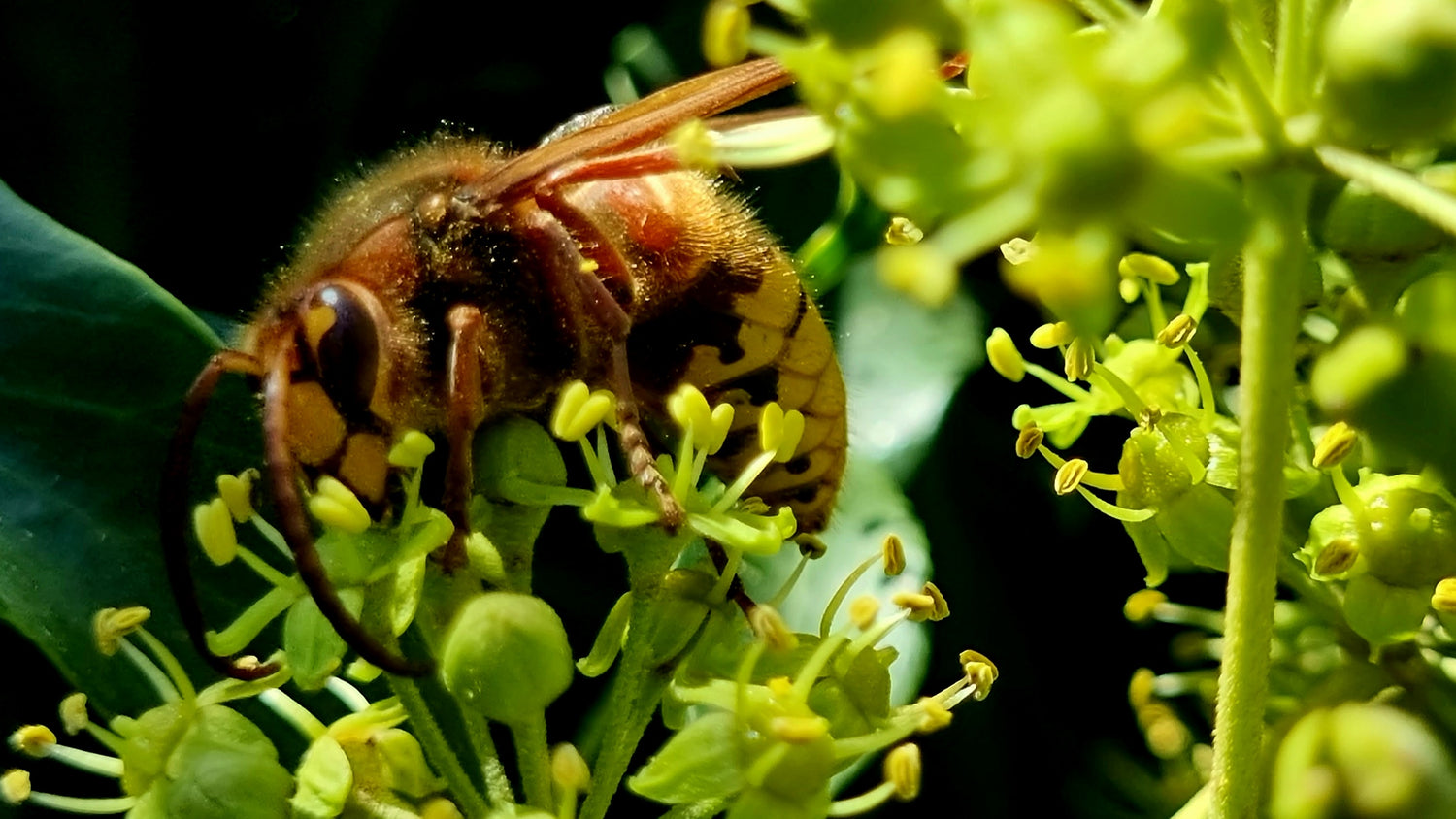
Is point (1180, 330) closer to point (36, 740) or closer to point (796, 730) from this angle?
point (796, 730)

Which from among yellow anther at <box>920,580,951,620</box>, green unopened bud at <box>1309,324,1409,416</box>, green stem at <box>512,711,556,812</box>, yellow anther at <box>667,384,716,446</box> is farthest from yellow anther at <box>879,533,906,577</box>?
green unopened bud at <box>1309,324,1409,416</box>

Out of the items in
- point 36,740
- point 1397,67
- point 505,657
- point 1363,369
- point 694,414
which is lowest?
point 36,740

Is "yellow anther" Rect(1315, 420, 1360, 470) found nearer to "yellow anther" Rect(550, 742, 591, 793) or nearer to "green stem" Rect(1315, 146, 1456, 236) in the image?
"green stem" Rect(1315, 146, 1456, 236)

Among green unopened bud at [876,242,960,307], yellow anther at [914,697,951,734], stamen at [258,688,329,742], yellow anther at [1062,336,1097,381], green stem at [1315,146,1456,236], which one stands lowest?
stamen at [258,688,329,742]

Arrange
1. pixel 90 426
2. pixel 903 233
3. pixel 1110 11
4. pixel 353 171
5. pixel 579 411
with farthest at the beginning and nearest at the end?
pixel 353 171
pixel 90 426
pixel 903 233
pixel 579 411
pixel 1110 11

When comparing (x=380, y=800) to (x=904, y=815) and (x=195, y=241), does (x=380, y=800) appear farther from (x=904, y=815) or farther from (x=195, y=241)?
(x=195, y=241)

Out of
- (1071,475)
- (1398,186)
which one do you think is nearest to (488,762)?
(1071,475)
